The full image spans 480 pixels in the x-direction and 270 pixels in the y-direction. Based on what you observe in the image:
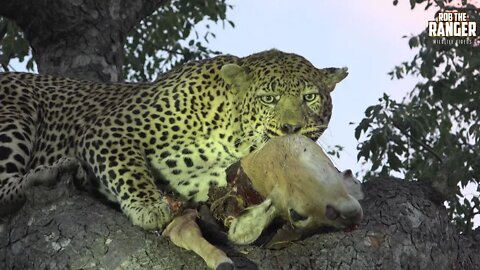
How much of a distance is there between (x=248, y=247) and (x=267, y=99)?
1.63 metres

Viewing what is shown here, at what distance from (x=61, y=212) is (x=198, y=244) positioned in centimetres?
75

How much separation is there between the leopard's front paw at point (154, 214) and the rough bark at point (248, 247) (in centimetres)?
14

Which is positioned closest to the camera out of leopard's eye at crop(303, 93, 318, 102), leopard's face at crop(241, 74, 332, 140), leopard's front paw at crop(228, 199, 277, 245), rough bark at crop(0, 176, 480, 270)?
leopard's front paw at crop(228, 199, 277, 245)

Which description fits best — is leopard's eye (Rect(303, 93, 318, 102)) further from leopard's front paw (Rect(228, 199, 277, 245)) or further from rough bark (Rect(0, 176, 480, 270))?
leopard's front paw (Rect(228, 199, 277, 245))

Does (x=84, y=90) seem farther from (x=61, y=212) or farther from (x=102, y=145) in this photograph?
(x=61, y=212)

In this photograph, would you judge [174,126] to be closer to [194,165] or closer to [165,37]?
[194,165]

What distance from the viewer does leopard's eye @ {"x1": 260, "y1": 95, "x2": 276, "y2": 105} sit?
4.89 metres

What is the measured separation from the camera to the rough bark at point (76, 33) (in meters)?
6.47

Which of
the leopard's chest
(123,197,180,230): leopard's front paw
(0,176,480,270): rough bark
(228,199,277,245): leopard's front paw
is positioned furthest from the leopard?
(228,199,277,245): leopard's front paw

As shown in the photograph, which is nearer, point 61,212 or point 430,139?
point 61,212

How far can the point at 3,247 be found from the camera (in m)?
3.82

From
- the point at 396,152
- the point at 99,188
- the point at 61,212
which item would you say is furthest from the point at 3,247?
the point at 396,152

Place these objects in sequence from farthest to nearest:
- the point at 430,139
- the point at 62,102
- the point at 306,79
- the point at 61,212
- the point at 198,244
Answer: the point at 430,139 < the point at 62,102 < the point at 306,79 < the point at 61,212 < the point at 198,244

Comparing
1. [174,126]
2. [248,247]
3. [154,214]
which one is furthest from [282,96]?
[248,247]
